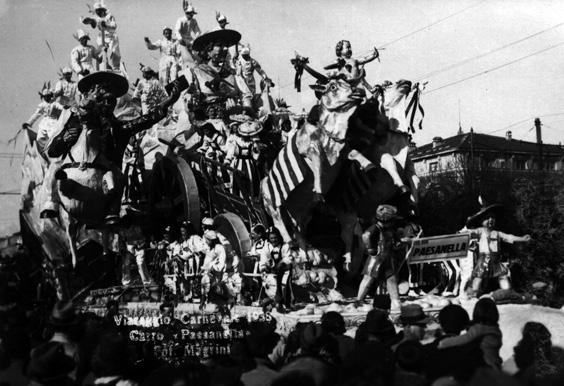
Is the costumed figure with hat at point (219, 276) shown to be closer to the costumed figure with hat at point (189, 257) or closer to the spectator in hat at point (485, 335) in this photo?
the costumed figure with hat at point (189, 257)

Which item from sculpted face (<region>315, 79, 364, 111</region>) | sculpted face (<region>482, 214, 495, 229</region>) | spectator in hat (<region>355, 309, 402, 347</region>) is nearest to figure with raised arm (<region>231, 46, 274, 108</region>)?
sculpted face (<region>315, 79, 364, 111</region>)

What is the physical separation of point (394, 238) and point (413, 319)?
4.92 m

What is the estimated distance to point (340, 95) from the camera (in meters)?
14.5

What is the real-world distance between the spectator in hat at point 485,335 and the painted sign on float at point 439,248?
6928mm

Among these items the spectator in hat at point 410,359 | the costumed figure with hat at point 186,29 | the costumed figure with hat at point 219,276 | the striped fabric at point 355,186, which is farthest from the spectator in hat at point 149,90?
the spectator in hat at point 410,359

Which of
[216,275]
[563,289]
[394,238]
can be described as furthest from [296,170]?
[563,289]

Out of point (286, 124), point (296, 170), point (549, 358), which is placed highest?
point (286, 124)

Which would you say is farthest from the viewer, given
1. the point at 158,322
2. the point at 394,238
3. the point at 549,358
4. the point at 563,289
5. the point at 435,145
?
the point at 435,145

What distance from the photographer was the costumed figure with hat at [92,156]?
1462 cm

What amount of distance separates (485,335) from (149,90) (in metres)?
18.5

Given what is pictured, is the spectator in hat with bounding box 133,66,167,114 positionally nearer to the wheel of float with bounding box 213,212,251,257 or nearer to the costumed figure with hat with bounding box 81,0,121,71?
the costumed figure with hat with bounding box 81,0,121,71

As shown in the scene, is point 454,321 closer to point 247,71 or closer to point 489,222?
point 489,222

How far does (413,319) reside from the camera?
7383 millimetres

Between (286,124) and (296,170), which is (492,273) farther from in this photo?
(286,124)
